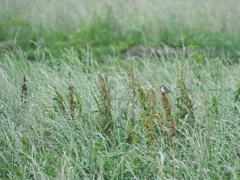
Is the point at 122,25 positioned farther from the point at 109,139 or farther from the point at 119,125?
the point at 109,139

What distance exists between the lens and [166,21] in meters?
8.42

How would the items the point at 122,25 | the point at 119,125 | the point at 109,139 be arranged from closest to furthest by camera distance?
1. the point at 109,139
2. the point at 119,125
3. the point at 122,25

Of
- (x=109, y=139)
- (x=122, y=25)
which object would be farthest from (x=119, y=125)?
(x=122, y=25)

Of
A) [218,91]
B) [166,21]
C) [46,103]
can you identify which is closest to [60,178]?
[46,103]

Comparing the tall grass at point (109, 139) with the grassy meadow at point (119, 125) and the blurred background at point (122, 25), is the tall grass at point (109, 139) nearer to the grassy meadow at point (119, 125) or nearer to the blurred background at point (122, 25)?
the grassy meadow at point (119, 125)

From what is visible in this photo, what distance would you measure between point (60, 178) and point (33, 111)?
4.09ft

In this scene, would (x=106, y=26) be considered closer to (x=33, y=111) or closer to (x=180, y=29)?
(x=180, y=29)

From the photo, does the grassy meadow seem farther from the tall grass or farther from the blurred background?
the blurred background

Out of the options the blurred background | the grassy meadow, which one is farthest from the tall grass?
the blurred background

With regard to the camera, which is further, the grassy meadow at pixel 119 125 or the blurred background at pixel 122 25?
the blurred background at pixel 122 25

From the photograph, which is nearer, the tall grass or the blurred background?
the tall grass

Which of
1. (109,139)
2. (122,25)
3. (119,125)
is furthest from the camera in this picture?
(122,25)

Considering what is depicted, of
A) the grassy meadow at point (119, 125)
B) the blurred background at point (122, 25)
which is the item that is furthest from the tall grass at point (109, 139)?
the blurred background at point (122, 25)

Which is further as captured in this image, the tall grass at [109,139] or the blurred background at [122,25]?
the blurred background at [122,25]
